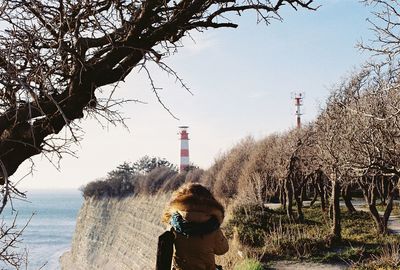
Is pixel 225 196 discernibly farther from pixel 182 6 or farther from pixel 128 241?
pixel 182 6

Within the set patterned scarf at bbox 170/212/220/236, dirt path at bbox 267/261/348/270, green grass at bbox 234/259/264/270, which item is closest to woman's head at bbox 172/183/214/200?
patterned scarf at bbox 170/212/220/236

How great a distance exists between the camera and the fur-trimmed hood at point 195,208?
4.90 metres

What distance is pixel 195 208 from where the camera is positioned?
193 inches

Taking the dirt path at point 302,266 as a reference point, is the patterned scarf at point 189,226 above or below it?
above

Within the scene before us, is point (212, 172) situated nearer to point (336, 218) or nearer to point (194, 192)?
point (336, 218)

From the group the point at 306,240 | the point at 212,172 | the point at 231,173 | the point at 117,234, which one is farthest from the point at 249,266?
the point at 117,234

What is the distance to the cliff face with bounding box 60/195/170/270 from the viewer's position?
29352 mm

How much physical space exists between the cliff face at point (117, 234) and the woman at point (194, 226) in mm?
20979

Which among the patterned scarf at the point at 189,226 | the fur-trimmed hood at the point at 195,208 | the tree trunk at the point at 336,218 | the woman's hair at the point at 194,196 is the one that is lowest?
the tree trunk at the point at 336,218

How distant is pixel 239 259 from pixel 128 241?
60.4 ft

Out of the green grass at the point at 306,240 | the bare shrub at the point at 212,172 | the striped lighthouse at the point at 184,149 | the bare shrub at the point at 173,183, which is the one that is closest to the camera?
the green grass at the point at 306,240

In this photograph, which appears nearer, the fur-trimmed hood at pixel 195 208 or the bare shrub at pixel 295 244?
the fur-trimmed hood at pixel 195 208

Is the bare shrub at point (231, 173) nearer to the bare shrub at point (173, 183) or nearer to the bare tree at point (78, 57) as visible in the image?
the bare shrub at point (173, 183)

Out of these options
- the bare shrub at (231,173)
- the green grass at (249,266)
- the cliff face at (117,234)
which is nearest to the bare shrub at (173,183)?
the cliff face at (117,234)
